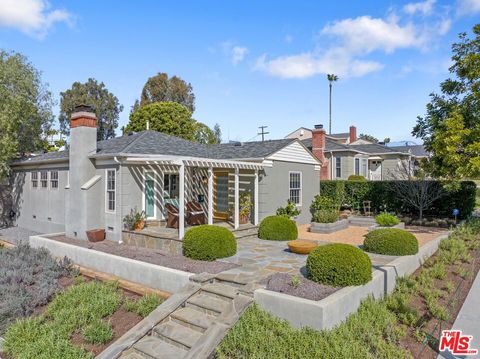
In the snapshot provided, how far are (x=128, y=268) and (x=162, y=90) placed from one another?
3706cm

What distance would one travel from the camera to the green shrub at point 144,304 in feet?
22.5

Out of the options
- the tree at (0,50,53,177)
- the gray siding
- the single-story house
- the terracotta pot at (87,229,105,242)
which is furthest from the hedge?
the tree at (0,50,53,177)

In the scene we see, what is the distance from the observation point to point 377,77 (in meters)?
14.5

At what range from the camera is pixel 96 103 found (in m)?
40.8

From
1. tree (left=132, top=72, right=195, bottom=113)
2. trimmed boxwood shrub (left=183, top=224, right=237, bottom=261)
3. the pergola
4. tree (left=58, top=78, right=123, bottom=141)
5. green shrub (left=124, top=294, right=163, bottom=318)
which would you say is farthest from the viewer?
tree (left=132, top=72, right=195, bottom=113)

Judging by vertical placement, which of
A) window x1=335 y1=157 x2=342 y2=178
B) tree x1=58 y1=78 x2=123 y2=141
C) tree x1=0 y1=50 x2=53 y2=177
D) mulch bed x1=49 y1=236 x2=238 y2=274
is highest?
tree x1=58 y1=78 x2=123 y2=141

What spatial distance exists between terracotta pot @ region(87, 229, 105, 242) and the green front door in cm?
184

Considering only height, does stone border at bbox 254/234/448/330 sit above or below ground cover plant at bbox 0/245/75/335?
above

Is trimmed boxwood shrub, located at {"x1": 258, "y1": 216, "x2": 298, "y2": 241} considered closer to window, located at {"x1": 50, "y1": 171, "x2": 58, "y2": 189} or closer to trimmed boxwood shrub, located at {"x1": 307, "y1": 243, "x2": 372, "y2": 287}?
trimmed boxwood shrub, located at {"x1": 307, "y1": 243, "x2": 372, "y2": 287}

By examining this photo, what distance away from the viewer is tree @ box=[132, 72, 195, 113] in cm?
4247

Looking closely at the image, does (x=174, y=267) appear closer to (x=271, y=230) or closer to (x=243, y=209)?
(x=271, y=230)

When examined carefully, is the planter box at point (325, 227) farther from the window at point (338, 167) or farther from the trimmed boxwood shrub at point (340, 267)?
the window at point (338, 167)

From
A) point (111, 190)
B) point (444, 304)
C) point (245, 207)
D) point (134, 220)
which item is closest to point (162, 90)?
point (111, 190)

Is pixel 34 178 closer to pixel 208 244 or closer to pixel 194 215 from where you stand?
pixel 194 215
